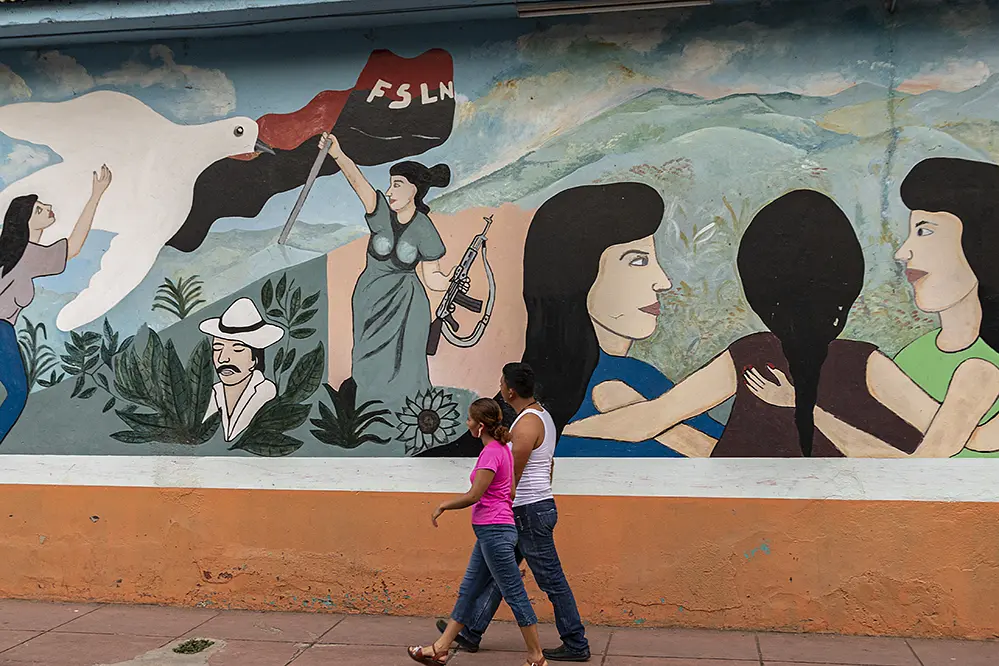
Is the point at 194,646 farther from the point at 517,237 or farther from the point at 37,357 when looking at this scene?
the point at 517,237

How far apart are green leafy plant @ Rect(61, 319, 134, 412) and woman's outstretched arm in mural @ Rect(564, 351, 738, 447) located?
3389 millimetres

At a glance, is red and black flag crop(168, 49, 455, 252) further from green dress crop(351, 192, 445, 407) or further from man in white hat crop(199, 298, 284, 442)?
man in white hat crop(199, 298, 284, 442)

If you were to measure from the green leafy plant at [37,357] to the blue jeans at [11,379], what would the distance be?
0.16ft

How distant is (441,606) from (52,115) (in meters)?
4.54

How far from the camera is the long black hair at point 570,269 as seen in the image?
6293 millimetres

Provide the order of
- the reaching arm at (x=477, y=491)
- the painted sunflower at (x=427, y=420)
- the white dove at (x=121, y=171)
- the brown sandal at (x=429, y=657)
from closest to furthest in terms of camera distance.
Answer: the reaching arm at (x=477, y=491), the brown sandal at (x=429, y=657), the painted sunflower at (x=427, y=420), the white dove at (x=121, y=171)

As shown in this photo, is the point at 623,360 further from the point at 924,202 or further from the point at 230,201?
the point at 230,201

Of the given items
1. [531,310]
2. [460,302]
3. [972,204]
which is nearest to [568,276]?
[531,310]

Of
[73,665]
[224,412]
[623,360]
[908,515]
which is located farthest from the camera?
[224,412]

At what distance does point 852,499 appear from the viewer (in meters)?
5.94

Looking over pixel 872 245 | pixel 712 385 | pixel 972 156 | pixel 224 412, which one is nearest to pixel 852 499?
pixel 712 385

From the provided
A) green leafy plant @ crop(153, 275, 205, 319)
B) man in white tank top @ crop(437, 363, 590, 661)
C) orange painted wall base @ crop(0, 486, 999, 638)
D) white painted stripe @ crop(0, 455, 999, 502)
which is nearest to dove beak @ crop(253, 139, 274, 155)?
green leafy plant @ crop(153, 275, 205, 319)

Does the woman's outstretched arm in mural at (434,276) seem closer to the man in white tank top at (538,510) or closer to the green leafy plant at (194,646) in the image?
the man in white tank top at (538,510)

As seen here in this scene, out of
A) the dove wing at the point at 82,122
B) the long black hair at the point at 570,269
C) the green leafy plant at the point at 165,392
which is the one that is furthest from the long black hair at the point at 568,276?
the dove wing at the point at 82,122
